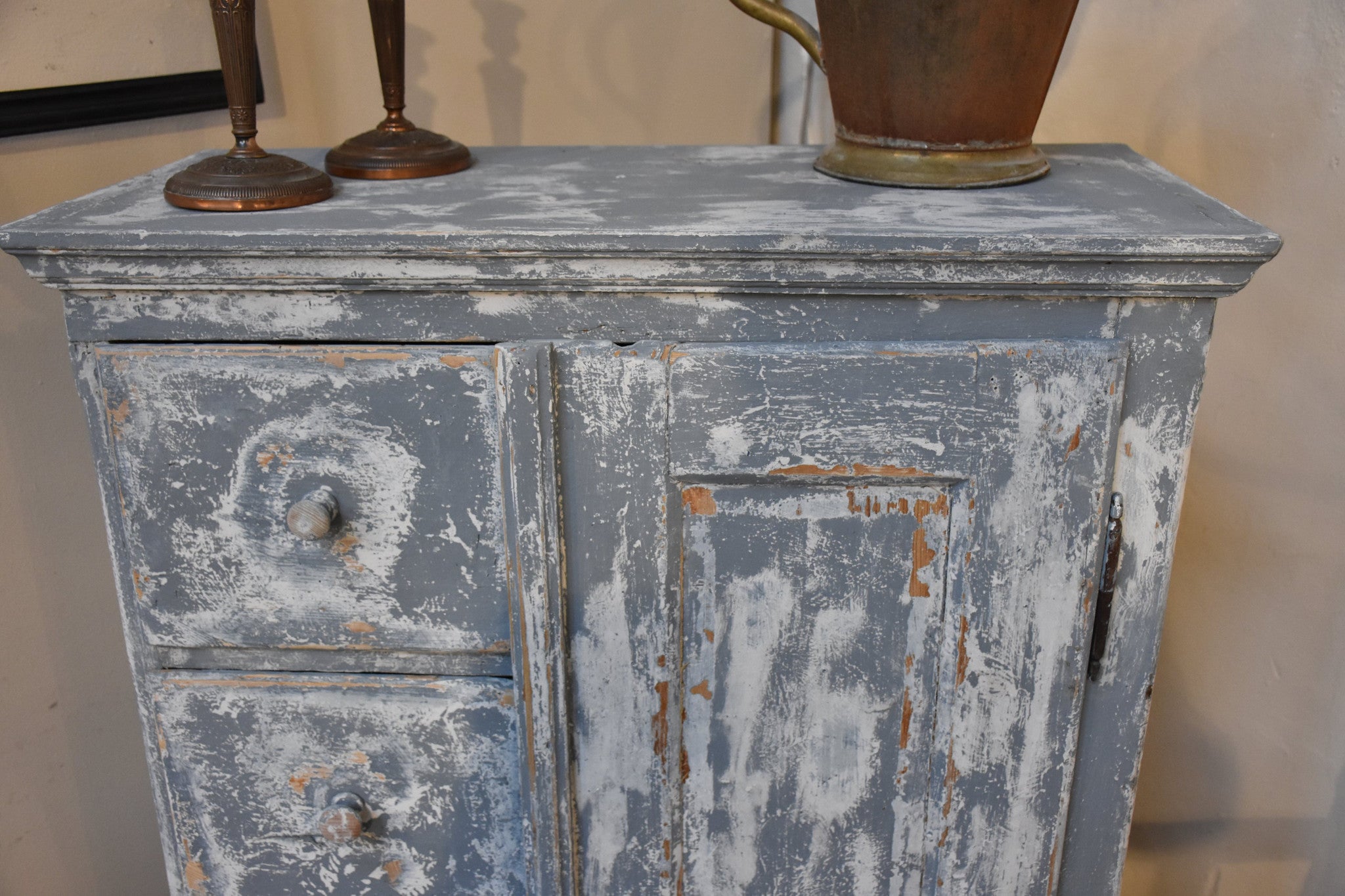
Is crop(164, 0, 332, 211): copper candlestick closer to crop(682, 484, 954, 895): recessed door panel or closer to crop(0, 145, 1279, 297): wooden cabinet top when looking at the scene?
crop(0, 145, 1279, 297): wooden cabinet top

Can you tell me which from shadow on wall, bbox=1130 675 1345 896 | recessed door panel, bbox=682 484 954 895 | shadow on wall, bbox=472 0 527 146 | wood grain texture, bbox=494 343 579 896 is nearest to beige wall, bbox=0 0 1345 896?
shadow on wall, bbox=1130 675 1345 896

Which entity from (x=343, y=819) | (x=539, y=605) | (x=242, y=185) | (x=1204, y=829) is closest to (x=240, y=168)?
(x=242, y=185)

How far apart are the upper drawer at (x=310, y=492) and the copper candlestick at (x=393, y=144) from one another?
26 cm

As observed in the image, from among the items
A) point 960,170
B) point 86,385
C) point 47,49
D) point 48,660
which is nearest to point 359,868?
point 86,385

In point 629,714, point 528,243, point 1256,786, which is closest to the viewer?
point 528,243

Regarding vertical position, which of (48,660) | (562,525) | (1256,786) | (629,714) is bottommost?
(1256,786)

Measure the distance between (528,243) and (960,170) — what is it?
1.31 feet

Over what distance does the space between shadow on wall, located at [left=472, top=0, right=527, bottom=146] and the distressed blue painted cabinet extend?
73cm

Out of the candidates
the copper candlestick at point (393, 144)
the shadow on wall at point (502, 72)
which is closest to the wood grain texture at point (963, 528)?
the copper candlestick at point (393, 144)

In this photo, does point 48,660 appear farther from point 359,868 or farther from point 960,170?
point 960,170

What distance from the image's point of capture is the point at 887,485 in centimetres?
78

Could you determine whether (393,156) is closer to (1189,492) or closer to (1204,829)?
(1189,492)

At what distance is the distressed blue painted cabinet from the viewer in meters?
0.75

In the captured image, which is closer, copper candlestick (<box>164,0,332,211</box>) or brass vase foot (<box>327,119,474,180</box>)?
copper candlestick (<box>164,0,332,211</box>)
